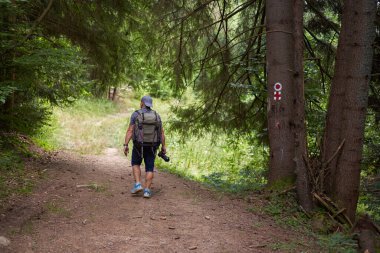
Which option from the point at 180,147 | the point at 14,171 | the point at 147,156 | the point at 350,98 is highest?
the point at 350,98

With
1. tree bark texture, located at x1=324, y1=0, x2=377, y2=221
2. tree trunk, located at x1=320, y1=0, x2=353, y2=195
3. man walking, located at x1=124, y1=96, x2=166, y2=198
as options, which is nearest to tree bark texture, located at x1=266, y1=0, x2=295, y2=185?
tree trunk, located at x1=320, y1=0, x2=353, y2=195

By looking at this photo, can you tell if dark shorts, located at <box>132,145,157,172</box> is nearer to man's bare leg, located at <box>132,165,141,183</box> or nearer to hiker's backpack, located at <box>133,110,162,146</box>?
man's bare leg, located at <box>132,165,141,183</box>

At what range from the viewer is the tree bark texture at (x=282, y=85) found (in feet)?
22.7

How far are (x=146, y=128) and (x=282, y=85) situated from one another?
2481 mm

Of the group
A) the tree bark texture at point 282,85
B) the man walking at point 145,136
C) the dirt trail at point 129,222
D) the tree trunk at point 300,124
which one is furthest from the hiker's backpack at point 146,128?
the tree trunk at point 300,124

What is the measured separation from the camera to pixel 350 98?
6.54 m

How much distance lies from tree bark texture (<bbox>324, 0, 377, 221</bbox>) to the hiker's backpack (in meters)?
3.03

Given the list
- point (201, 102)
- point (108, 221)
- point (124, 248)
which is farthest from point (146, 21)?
point (124, 248)

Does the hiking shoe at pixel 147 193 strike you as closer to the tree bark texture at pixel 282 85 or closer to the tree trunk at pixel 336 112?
the tree bark texture at pixel 282 85

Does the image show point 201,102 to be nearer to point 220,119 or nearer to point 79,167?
point 220,119

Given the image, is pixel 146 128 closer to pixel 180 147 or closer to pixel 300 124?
pixel 300 124

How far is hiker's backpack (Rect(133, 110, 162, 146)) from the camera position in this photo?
6.91 m

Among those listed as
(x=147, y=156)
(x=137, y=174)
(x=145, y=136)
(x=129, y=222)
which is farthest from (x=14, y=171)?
(x=129, y=222)

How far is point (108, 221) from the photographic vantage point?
18.5 ft
